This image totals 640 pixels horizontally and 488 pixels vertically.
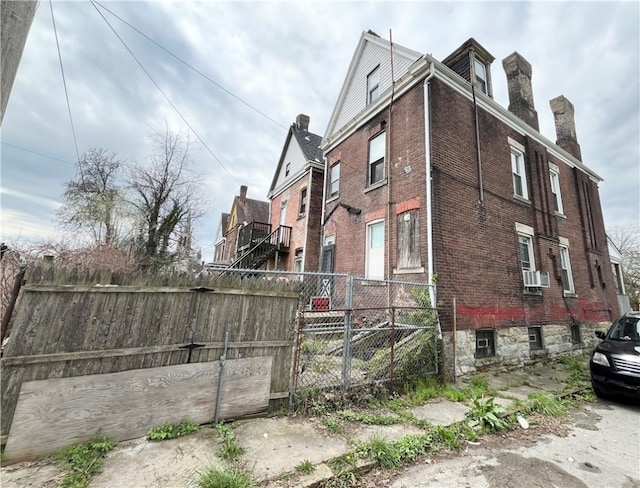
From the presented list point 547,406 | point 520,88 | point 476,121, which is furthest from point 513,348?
point 520,88

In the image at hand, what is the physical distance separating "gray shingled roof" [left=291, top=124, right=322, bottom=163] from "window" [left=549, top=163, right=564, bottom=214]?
35.1 ft

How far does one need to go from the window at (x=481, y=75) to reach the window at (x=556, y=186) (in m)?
4.75

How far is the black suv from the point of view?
5.25 m

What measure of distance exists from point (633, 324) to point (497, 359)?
9.57ft

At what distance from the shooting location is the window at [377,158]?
9.77 meters

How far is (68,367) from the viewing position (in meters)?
3.12

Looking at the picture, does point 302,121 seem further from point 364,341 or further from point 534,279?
point 364,341

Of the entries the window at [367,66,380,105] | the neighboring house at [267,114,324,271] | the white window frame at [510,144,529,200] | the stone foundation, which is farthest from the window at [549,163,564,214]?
the neighboring house at [267,114,324,271]

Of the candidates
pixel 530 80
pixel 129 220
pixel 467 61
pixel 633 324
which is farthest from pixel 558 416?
pixel 129 220

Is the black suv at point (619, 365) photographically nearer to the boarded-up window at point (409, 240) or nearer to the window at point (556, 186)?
the boarded-up window at point (409, 240)

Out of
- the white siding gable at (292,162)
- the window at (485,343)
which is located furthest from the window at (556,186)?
the white siding gable at (292,162)

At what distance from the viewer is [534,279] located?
29.6 ft

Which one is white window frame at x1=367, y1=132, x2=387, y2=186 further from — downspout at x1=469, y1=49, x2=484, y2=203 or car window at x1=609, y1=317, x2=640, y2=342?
car window at x1=609, y1=317, x2=640, y2=342

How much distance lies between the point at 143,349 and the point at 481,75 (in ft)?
43.5
